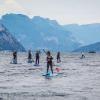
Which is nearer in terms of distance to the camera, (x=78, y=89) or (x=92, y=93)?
(x=92, y=93)

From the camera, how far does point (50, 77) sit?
134ft

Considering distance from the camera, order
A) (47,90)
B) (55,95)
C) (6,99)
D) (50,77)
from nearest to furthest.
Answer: (6,99), (55,95), (47,90), (50,77)

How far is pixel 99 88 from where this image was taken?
29.6m

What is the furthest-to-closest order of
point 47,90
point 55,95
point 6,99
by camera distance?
point 47,90, point 55,95, point 6,99

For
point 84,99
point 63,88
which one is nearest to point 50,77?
point 63,88

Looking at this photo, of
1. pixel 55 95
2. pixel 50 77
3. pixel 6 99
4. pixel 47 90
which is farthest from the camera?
pixel 50 77

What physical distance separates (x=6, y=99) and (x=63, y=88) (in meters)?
7.45

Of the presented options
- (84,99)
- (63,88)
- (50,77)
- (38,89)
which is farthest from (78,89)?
(50,77)

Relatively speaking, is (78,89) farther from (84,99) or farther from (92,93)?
(84,99)

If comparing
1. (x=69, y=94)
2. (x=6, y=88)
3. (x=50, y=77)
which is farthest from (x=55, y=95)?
(x=50, y=77)

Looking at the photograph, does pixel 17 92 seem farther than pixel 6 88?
No

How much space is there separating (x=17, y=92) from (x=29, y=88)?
276 cm

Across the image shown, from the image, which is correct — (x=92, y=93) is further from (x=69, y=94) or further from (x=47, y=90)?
(x=47, y=90)

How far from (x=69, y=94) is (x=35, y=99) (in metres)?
3.66
